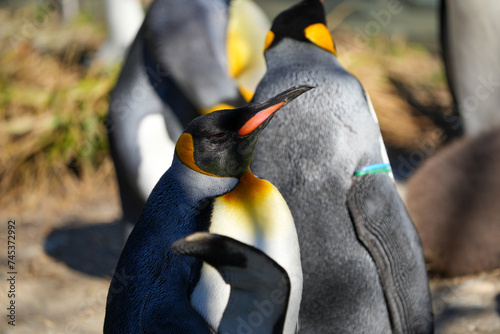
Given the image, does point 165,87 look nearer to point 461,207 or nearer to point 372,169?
point 372,169

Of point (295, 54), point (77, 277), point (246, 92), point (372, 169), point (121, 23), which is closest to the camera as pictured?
point (372, 169)

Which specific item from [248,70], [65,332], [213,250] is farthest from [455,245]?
[213,250]

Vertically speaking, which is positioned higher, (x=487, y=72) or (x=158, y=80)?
(x=158, y=80)

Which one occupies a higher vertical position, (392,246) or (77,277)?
(392,246)

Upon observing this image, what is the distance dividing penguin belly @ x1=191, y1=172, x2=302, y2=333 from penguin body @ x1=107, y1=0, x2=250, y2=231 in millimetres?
821

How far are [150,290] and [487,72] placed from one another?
266 cm

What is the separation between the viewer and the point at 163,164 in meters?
1.92

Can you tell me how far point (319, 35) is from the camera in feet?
4.76

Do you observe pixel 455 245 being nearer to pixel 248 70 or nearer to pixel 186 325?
pixel 248 70

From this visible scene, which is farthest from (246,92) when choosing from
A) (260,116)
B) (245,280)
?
(245,280)

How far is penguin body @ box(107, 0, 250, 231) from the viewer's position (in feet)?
6.22

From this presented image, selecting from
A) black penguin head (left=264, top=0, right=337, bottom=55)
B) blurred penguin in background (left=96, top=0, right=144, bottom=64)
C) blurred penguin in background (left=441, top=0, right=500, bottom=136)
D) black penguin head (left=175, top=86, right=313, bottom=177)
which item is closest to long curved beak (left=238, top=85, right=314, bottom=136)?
black penguin head (left=175, top=86, right=313, bottom=177)

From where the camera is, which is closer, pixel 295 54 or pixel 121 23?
pixel 295 54

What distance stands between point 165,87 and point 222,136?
98cm
